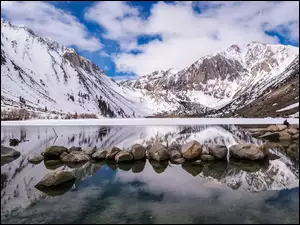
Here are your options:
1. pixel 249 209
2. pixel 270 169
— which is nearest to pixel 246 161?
pixel 270 169

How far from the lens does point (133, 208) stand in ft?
70.2

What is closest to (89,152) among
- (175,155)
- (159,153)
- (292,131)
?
(159,153)

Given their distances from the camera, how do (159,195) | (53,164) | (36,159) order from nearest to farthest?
1. (159,195)
2. (53,164)
3. (36,159)

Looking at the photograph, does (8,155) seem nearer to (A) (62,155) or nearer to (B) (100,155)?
(A) (62,155)

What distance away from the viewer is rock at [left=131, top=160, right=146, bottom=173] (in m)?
34.9

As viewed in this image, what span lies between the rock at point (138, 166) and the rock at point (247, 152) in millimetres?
12644

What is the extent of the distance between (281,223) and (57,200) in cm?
1606

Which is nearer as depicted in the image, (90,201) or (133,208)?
(133,208)

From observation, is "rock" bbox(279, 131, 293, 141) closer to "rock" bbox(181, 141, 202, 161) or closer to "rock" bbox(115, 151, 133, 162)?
"rock" bbox(181, 141, 202, 161)

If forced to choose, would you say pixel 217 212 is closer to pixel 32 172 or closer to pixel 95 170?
pixel 95 170

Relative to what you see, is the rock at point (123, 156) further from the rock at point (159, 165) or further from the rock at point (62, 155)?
the rock at point (62, 155)

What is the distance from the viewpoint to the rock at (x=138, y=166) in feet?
114

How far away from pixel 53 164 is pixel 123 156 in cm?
907

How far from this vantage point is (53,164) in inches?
1503
